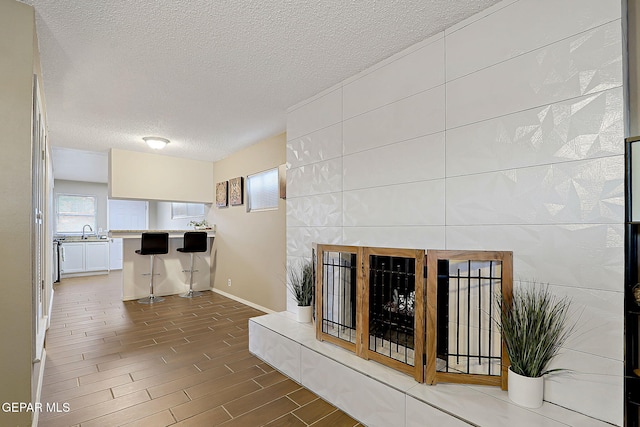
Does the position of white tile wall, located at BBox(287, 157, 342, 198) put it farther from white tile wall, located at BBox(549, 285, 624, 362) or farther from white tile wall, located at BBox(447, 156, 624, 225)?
white tile wall, located at BBox(549, 285, 624, 362)

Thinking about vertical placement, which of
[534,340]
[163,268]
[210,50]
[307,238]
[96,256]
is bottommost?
[96,256]

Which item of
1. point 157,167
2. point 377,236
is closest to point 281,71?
point 377,236

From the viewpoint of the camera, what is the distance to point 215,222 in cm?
583

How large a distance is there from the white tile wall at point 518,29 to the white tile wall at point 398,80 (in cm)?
9

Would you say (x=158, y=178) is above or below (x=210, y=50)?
below

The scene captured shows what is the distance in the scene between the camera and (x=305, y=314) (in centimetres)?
291

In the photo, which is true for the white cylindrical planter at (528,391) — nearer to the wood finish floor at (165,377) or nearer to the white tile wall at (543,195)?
the white tile wall at (543,195)

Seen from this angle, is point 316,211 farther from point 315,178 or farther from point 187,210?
point 187,210

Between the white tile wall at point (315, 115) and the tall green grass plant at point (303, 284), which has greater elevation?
the white tile wall at point (315, 115)

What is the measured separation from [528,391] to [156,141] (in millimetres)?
4761

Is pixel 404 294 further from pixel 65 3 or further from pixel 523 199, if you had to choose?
pixel 65 3

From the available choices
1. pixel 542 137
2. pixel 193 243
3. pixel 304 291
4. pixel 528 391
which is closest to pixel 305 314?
pixel 304 291

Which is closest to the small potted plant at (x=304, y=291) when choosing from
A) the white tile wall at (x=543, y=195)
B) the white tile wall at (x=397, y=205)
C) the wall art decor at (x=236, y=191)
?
the white tile wall at (x=397, y=205)

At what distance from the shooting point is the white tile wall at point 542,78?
4.67 ft
